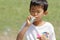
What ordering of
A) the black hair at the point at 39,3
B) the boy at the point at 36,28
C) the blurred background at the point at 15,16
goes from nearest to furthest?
→ the boy at the point at 36,28 < the black hair at the point at 39,3 < the blurred background at the point at 15,16

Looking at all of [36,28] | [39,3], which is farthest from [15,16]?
[36,28]

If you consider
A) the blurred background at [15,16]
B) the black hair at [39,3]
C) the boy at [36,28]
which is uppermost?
the black hair at [39,3]

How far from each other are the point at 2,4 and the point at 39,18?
6.74 m

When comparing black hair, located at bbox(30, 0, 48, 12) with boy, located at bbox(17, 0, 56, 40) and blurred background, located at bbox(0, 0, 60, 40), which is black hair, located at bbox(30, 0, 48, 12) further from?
blurred background, located at bbox(0, 0, 60, 40)

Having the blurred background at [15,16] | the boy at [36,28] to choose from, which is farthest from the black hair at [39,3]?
the blurred background at [15,16]

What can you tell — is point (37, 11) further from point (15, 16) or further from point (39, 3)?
point (15, 16)

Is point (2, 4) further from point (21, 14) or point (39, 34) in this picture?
point (39, 34)

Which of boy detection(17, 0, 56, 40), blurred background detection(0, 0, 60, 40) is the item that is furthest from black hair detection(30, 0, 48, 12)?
blurred background detection(0, 0, 60, 40)

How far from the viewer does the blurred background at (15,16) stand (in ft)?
24.5

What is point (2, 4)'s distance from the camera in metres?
10.2

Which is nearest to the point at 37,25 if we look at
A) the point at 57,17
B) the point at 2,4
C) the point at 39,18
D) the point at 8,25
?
the point at 39,18

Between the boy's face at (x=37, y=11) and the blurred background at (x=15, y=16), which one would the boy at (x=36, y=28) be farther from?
the blurred background at (x=15, y=16)

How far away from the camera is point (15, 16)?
29.1 feet

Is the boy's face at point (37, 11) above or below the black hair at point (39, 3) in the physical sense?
below
